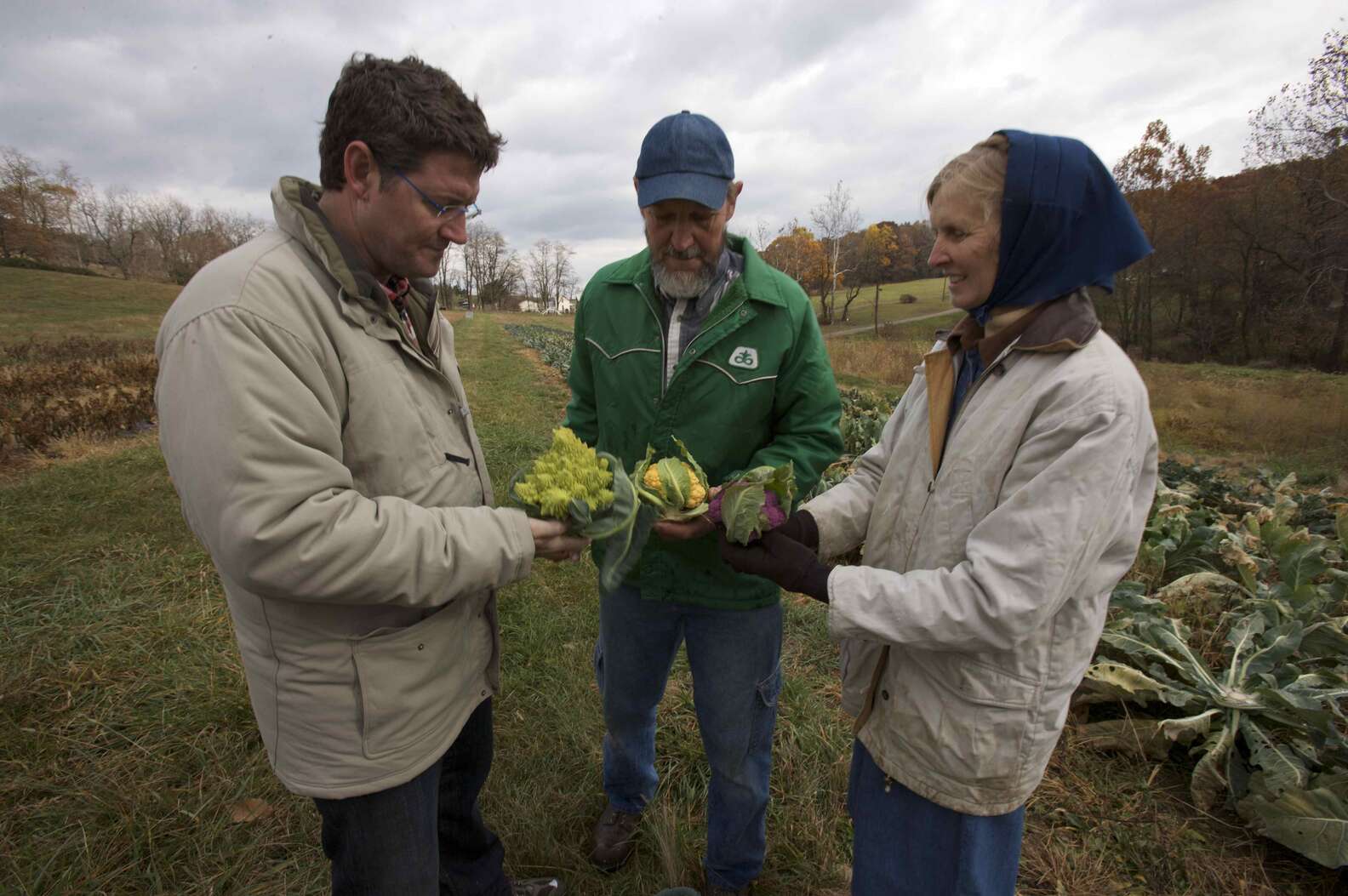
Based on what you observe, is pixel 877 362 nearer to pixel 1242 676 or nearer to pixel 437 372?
pixel 1242 676

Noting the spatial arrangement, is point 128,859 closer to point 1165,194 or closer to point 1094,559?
point 1094,559

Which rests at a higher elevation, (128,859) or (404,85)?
(404,85)

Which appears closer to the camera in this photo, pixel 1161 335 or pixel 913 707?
pixel 913 707

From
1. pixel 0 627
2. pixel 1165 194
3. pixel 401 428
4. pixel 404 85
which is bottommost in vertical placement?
pixel 0 627

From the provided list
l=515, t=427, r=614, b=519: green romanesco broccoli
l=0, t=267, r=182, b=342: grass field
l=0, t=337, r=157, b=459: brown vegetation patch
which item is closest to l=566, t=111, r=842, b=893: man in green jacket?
l=515, t=427, r=614, b=519: green romanesco broccoli

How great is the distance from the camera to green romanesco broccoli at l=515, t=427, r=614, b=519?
204 cm

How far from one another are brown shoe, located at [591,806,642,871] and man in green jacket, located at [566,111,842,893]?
432mm

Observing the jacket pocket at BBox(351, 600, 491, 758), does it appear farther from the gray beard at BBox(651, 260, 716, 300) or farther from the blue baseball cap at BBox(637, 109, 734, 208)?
the blue baseball cap at BBox(637, 109, 734, 208)

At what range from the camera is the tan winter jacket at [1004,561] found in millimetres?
1539

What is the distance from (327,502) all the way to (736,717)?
6.04ft

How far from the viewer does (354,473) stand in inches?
68.8

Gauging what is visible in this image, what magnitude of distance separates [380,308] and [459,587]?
834 millimetres

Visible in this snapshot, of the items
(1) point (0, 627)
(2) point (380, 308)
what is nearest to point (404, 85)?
(2) point (380, 308)

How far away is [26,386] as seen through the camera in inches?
466
